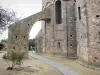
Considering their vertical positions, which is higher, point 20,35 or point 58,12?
point 58,12

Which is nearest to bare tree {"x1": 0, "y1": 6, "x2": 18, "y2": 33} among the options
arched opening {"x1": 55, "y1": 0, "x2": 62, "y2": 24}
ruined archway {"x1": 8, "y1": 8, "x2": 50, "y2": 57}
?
ruined archway {"x1": 8, "y1": 8, "x2": 50, "y2": 57}

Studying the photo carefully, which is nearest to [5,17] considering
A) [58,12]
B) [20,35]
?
[20,35]

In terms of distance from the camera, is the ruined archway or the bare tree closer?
the bare tree

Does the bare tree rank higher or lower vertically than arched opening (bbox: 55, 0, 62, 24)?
lower

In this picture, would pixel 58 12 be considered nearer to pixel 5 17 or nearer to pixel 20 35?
pixel 20 35

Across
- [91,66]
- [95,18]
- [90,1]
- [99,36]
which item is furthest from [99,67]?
[90,1]

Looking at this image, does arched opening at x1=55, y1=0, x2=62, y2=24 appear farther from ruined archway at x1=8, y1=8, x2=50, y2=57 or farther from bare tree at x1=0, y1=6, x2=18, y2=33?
bare tree at x1=0, y1=6, x2=18, y2=33

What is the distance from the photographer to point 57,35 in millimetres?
23359

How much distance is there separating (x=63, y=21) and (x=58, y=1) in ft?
12.9

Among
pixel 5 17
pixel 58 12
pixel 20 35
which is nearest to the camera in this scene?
pixel 5 17

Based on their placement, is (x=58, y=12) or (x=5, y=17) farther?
(x=58, y=12)

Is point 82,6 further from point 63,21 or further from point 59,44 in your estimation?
point 59,44

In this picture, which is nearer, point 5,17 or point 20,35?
point 5,17

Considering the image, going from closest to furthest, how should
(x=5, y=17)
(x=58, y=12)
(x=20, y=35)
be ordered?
(x=5, y=17) → (x=20, y=35) → (x=58, y=12)
